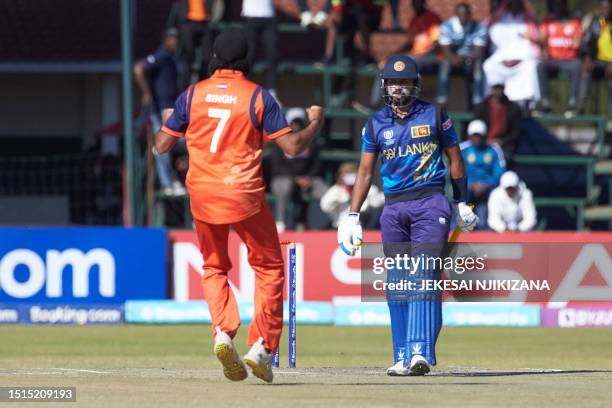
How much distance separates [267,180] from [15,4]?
1141cm

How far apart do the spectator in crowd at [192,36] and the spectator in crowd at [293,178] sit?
1.77 m

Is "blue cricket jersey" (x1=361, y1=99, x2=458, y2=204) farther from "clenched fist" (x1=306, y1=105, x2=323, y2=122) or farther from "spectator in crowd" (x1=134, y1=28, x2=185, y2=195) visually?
"spectator in crowd" (x1=134, y1=28, x2=185, y2=195)

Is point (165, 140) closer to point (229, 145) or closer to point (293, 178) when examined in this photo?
point (229, 145)

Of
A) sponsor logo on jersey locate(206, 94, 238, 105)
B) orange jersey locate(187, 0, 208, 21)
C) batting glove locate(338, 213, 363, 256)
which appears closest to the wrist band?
batting glove locate(338, 213, 363, 256)

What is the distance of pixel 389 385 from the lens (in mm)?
9875

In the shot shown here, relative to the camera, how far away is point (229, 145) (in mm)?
10086

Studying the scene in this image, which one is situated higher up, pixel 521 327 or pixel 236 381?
pixel 236 381

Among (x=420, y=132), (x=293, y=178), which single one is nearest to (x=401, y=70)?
(x=420, y=132)

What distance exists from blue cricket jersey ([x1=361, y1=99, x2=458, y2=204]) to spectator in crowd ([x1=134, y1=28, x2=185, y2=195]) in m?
11.3

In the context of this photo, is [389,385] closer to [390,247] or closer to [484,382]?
[484,382]

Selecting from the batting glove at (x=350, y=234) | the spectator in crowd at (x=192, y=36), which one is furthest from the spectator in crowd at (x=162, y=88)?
the batting glove at (x=350, y=234)

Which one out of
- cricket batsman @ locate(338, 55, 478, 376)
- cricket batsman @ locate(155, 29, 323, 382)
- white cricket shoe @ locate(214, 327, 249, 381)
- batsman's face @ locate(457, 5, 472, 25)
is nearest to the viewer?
white cricket shoe @ locate(214, 327, 249, 381)

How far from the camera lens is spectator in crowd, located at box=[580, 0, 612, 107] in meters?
23.0

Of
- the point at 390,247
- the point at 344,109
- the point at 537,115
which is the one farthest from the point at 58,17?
the point at 390,247
